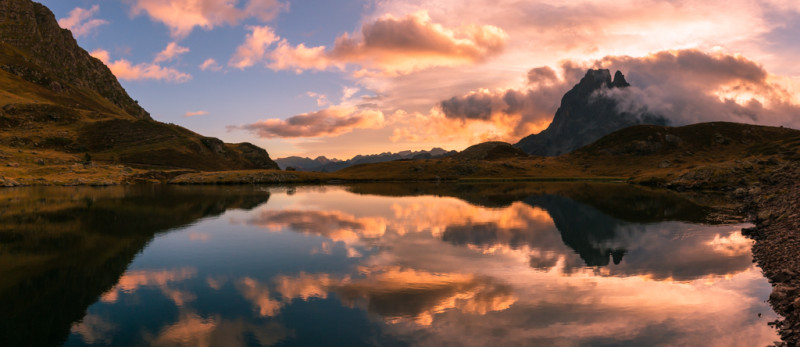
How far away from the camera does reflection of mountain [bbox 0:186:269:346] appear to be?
20422mm

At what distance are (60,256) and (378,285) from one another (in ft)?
98.1

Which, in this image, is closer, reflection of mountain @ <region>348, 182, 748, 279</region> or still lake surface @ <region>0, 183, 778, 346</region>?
still lake surface @ <region>0, 183, 778, 346</region>

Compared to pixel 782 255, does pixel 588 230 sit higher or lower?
lower

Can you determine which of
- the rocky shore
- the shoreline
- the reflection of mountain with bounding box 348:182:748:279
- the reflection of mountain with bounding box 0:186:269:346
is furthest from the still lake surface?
the shoreline

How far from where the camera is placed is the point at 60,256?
34438 millimetres

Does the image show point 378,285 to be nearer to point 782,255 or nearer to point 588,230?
point 782,255

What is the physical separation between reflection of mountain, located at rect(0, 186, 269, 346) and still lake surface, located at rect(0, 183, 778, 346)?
0.18 metres

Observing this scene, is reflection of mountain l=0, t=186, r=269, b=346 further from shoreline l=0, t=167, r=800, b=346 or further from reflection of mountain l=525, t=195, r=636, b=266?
reflection of mountain l=525, t=195, r=636, b=266

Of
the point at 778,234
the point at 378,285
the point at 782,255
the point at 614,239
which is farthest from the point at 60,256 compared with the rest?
the point at 778,234

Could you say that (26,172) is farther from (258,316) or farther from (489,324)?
(489,324)

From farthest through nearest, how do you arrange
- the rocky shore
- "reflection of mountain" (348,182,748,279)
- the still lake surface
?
1. "reflection of mountain" (348,182,748,279)
2. the rocky shore
3. the still lake surface

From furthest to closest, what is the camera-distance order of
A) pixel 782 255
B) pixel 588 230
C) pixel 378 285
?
pixel 588 230, pixel 782 255, pixel 378 285

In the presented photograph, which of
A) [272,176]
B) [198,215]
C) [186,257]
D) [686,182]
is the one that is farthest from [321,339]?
[272,176]

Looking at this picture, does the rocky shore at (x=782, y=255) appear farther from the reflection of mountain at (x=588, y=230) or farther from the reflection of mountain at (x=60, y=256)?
the reflection of mountain at (x=60, y=256)
